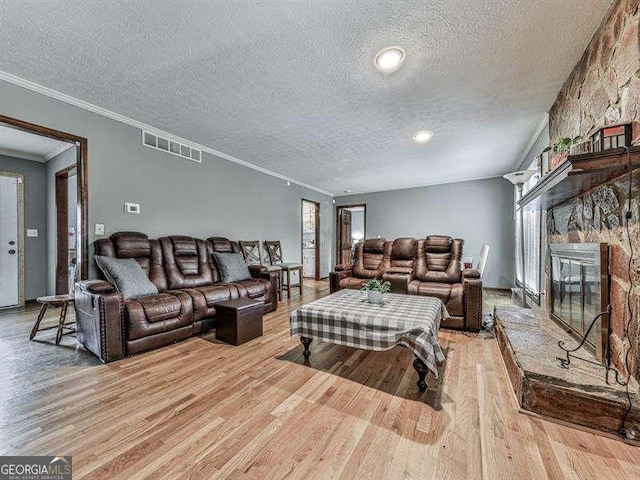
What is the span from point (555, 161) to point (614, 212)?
0.65 m

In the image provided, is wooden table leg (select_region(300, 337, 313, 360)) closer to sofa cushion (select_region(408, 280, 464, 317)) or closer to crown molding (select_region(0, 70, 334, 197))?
sofa cushion (select_region(408, 280, 464, 317))

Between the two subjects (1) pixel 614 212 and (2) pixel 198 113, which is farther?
(2) pixel 198 113

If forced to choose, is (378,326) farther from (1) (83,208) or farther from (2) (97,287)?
(1) (83,208)

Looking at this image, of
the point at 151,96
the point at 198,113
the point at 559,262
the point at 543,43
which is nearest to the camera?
the point at 543,43

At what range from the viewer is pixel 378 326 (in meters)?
2.00

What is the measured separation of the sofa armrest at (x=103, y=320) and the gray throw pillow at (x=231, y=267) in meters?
1.34

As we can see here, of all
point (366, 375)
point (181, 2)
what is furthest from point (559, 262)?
point (181, 2)

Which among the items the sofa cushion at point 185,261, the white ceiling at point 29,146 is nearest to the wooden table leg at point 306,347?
the sofa cushion at point 185,261

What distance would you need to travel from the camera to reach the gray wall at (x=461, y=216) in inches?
224

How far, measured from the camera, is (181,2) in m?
1.58

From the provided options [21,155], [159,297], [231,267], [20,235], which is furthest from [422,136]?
[20,235]

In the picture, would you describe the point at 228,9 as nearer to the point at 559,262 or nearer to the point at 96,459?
the point at 96,459

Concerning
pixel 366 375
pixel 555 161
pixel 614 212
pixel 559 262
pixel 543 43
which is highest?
pixel 543 43

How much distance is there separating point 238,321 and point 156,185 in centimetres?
221
